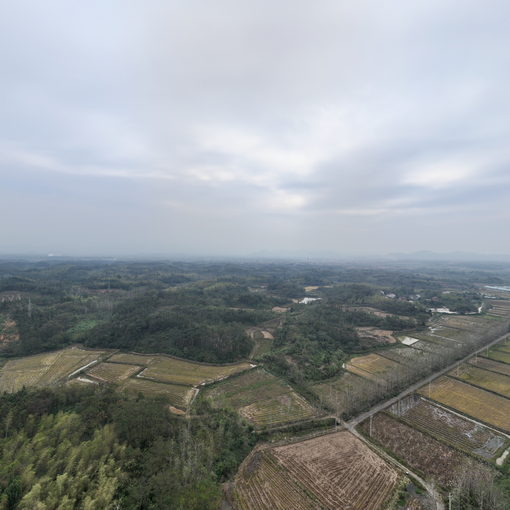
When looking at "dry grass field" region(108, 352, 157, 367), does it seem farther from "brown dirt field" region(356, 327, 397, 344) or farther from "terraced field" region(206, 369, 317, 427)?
"brown dirt field" region(356, 327, 397, 344)

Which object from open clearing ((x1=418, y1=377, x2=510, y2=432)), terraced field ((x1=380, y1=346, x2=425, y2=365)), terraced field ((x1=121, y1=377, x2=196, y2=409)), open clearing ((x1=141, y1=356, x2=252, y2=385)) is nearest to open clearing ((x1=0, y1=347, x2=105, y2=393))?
terraced field ((x1=121, y1=377, x2=196, y2=409))

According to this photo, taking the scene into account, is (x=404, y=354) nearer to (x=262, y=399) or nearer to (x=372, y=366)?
(x=372, y=366)

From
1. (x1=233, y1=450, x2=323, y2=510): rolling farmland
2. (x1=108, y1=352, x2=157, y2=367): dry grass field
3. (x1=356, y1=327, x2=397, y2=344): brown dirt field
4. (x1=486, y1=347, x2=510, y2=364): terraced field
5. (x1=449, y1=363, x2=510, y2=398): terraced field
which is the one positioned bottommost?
(x1=108, y1=352, x2=157, y2=367): dry grass field

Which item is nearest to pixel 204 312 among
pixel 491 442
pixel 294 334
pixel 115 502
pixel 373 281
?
pixel 294 334

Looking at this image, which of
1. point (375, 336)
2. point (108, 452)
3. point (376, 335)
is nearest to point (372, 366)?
point (375, 336)

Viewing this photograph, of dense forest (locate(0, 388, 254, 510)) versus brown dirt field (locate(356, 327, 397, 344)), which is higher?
dense forest (locate(0, 388, 254, 510))

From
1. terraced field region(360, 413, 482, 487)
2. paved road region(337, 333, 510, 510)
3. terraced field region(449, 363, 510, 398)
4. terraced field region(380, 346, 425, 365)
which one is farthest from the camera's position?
terraced field region(380, 346, 425, 365)

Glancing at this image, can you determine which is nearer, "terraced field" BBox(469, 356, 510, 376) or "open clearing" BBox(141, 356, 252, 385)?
"open clearing" BBox(141, 356, 252, 385)
